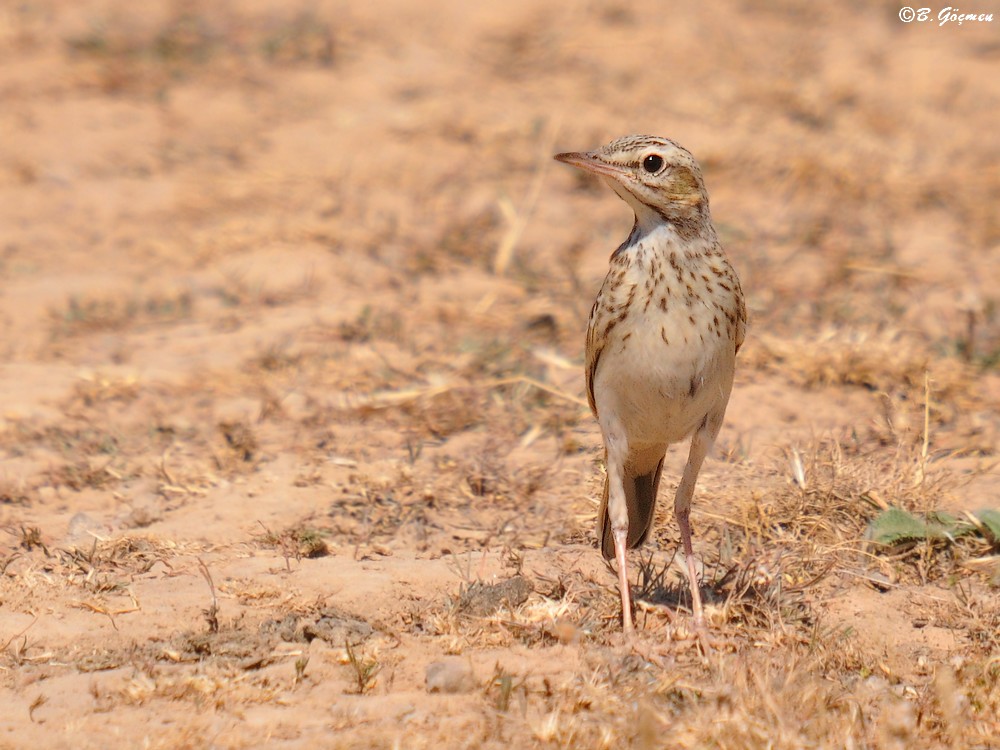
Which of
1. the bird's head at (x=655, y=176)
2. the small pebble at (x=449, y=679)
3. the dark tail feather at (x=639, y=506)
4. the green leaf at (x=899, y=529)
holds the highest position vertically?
the bird's head at (x=655, y=176)

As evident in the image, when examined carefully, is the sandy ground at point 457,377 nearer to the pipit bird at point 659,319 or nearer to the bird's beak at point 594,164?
the pipit bird at point 659,319

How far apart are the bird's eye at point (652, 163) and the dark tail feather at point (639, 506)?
113cm

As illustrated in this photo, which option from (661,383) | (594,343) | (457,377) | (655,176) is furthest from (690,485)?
(457,377)

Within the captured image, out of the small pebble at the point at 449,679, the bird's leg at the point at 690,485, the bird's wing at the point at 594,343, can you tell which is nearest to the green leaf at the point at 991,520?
the bird's leg at the point at 690,485

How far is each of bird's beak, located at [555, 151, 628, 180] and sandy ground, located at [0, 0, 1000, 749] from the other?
4.93ft

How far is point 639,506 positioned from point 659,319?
34.9 inches

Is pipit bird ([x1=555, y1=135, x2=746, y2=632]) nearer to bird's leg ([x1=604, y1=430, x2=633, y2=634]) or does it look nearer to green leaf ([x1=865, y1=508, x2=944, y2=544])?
bird's leg ([x1=604, y1=430, x2=633, y2=634])

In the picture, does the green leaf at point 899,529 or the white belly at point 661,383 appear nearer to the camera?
the white belly at point 661,383

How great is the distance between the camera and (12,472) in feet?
19.6

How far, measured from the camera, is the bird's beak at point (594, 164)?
175 inches

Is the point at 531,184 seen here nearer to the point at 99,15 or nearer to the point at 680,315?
the point at 99,15

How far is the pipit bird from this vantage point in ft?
14.3

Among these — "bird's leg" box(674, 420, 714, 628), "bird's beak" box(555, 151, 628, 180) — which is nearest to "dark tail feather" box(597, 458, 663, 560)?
"bird's leg" box(674, 420, 714, 628)

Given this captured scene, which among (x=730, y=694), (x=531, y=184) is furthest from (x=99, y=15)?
(x=730, y=694)
